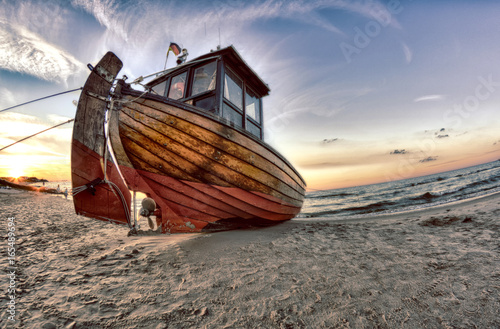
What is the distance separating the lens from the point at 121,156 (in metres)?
3.15

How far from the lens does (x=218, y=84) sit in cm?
401

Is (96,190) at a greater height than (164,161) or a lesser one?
lesser

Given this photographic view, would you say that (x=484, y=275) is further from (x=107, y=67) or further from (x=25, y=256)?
(x=25, y=256)

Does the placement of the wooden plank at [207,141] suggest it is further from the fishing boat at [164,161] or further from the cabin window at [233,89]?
the cabin window at [233,89]

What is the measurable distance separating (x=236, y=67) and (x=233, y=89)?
0.58m

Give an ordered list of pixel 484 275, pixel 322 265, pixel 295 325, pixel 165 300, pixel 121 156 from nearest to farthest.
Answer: pixel 295 325 → pixel 165 300 → pixel 484 275 → pixel 322 265 → pixel 121 156

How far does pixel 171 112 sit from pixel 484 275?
4118 millimetres

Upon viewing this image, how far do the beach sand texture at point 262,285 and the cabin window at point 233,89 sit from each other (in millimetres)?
3147

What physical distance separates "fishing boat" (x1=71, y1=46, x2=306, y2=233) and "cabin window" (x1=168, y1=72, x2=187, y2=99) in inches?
35.1

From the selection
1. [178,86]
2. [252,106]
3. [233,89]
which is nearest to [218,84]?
[233,89]

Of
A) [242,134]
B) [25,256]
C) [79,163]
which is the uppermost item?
[242,134]

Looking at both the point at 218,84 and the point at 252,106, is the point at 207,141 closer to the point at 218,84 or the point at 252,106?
the point at 218,84

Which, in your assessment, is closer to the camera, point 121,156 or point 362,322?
point 362,322

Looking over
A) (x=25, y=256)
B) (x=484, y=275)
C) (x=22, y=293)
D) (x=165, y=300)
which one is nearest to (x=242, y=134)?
(x=165, y=300)
